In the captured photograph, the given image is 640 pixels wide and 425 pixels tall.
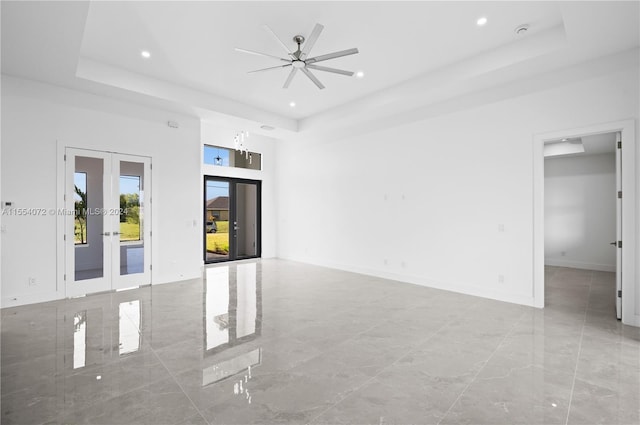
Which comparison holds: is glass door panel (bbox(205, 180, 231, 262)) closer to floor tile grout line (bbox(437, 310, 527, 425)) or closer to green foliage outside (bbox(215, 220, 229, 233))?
green foliage outside (bbox(215, 220, 229, 233))

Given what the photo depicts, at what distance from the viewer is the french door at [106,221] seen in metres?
5.12

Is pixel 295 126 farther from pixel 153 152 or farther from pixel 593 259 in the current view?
pixel 593 259

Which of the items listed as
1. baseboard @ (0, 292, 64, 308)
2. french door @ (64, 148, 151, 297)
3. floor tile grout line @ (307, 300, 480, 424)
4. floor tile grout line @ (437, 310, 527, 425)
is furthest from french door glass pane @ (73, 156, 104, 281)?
floor tile grout line @ (437, 310, 527, 425)

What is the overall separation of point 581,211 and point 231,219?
8.69 m

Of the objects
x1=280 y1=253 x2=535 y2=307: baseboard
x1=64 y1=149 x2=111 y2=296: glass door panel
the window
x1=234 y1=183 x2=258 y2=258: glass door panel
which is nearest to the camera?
x1=280 y1=253 x2=535 y2=307: baseboard

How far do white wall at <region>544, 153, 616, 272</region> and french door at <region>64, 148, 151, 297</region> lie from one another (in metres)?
9.21

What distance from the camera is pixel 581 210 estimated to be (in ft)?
24.8

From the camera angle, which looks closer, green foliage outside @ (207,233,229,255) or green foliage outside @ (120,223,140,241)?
green foliage outside @ (120,223,140,241)

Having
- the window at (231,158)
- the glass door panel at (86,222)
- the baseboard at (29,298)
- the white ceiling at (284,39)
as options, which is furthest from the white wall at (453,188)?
the baseboard at (29,298)

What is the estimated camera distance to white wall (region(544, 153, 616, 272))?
7.21 metres

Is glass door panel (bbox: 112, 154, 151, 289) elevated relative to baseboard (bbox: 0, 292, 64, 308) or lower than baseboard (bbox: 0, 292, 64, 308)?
elevated

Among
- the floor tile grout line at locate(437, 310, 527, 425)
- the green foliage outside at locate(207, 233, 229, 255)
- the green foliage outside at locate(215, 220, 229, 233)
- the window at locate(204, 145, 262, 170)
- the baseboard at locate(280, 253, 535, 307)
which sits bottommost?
the floor tile grout line at locate(437, 310, 527, 425)

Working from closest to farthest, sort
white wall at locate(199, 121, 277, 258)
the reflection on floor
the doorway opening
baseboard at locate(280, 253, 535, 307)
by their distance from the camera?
the reflection on floor → baseboard at locate(280, 253, 535, 307) → the doorway opening → white wall at locate(199, 121, 277, 258)

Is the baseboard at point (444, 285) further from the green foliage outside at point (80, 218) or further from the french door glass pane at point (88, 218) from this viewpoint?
the green foliage outside at point (80, 218)
